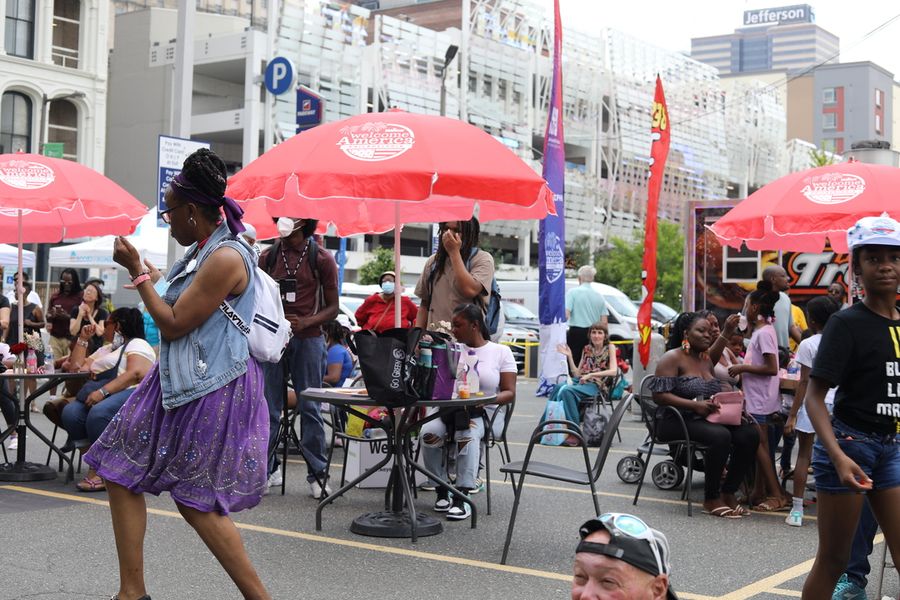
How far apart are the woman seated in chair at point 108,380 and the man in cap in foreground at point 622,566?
21.6ft

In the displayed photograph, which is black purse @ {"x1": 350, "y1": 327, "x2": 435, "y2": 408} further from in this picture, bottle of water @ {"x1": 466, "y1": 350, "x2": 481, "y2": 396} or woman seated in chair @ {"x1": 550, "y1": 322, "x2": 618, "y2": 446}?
woman seated in chair @ {"x1": 550, "y1": 322, "x2": 618, "y2": 446}

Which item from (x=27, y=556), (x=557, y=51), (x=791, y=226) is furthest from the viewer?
(x=557, y=51)

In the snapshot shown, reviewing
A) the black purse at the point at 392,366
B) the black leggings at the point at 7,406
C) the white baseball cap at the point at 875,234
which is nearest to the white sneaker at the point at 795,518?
the black purse at the point at 392,366

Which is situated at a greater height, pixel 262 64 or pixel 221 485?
pixel 262 64

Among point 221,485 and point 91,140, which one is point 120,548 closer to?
point 221,485

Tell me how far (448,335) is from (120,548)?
314 cm

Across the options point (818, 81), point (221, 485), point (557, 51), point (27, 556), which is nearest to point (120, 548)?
point (221, 485)

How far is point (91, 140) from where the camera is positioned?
141 feet

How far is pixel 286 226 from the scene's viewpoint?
8.40 meters

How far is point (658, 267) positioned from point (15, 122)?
104 feet

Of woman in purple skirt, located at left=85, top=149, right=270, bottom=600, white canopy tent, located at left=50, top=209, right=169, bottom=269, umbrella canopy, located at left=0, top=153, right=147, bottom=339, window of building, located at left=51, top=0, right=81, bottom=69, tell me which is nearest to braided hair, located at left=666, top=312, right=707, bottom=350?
umbrella canopy, located at left=0, top=153, right=147, bottom=339

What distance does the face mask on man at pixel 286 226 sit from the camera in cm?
832

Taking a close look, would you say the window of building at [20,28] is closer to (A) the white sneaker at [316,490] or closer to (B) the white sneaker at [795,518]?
(A) the white sneaker at [316,490]

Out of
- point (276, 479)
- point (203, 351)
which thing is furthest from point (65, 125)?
point (203, 351)
